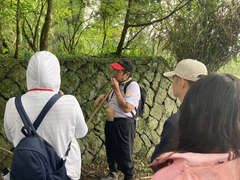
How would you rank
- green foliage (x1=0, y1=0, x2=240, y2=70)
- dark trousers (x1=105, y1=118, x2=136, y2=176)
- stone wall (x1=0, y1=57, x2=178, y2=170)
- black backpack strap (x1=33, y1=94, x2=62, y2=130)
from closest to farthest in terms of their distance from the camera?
black backpack strap (x1=33, y1=94, x2=62, y2=130) → dark trousers (x1=105, y1=118, x2=136, y2=176) → stone wall (x1=0, y1=57, x2=178, y2=170) → green foliage (x1=0, y1=0, x2=240, y2=70)

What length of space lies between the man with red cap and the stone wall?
102 cm

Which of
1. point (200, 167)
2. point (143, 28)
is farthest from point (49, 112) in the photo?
point (143, 28)

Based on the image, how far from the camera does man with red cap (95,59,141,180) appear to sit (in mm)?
3408

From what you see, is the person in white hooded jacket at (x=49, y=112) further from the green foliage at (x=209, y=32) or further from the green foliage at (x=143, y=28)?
the green foliage at (x=209, y=32)

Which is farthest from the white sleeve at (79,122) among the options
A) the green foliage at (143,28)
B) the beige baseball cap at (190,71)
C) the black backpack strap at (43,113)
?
the green foliage at (143,28)

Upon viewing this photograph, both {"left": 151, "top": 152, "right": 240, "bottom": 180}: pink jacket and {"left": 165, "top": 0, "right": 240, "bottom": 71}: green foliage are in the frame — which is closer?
{"left": 151, "top": 152, "right": 240, "bottom": 180}: pink jacket

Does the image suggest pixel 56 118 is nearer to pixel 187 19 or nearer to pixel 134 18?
pixel 134 18

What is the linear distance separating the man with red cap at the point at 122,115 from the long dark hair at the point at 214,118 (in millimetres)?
2333

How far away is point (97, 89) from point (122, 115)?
4.92ft

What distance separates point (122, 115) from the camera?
11.9 feet

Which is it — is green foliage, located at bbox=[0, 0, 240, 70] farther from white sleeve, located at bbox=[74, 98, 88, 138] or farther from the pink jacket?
the pink jacket

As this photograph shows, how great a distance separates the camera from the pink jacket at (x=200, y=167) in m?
0.94

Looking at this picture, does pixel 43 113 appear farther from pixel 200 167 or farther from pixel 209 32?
pixel 209 32

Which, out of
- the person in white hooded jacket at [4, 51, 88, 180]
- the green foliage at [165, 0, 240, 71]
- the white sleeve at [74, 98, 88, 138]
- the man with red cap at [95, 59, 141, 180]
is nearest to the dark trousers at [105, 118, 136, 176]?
the man with red cap at [95, 59, 141, 180]
